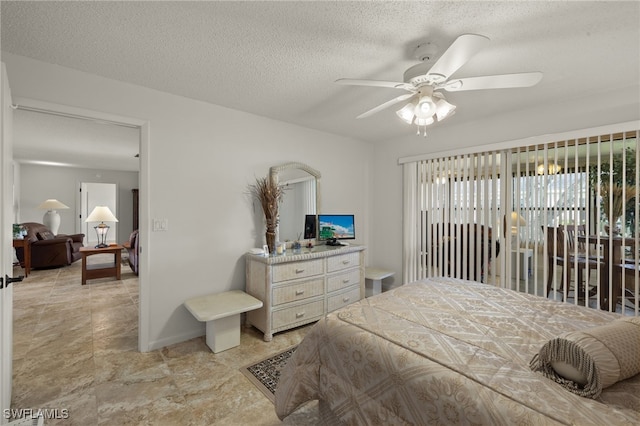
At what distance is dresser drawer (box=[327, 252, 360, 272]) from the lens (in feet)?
10.9

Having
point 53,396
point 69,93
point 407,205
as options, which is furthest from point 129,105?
point 407,205

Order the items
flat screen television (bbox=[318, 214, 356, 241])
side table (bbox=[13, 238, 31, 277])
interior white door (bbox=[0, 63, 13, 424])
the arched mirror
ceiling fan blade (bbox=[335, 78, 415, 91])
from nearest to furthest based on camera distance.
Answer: interior white door (bbox=[0, 63, 13, 424]) < ceiling fan blade (bbox=[335, 78, 415, 91]) < the arched mirror < flat screen television (bbox=[318, 214, 356, 241]) < side table (bbox=[13, 238, 31, 277])

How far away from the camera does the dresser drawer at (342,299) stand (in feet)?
10.9

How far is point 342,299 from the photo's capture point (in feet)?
11.3

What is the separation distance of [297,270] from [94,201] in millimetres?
7681

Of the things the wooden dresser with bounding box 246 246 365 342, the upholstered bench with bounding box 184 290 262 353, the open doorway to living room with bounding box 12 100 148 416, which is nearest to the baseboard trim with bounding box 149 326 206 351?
the open doorway to living room with bounding box 12 100 148 416

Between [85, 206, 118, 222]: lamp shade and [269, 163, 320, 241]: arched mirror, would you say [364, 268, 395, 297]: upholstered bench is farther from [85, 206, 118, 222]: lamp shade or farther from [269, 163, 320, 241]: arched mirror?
[85, 206, 118, 222]: lamp shade

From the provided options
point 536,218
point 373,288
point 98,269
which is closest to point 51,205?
point 98,269

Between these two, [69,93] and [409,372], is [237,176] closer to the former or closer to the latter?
[69,93]

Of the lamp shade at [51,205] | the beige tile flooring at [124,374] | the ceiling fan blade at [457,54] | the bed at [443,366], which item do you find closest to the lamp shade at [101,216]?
the beige tile flooring at [124,374]

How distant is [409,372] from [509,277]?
2.63 meters

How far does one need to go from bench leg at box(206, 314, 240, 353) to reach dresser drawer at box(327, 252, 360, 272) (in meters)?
1.18

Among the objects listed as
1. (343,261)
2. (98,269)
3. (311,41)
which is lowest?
(98,269)

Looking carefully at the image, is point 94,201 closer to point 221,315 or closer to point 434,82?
point 221,315
